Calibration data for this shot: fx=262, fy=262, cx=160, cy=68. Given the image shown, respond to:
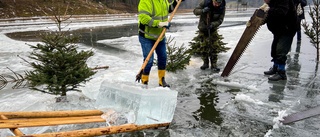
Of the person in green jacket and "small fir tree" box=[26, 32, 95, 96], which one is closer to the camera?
"small fir tree" box=[26, 32, 95, 96]

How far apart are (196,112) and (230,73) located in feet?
8.22

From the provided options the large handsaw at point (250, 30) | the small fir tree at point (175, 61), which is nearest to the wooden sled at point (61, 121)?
the small fir tree at point (175, 61)

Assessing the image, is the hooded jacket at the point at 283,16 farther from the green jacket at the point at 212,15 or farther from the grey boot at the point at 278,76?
the green jacket at the point at 212,15

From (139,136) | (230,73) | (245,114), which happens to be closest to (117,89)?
(139,136)

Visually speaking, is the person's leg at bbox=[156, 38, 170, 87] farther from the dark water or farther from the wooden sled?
the wooden sled

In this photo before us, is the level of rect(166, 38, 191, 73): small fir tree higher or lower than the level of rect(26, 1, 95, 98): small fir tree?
lower

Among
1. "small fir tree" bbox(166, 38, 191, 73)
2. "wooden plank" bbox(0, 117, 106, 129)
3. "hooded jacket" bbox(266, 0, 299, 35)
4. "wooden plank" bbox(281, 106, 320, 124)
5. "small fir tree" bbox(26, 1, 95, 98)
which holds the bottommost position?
"wooden plank" bbox(281, 106, 320, 124)

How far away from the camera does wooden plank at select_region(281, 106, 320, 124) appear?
359 centimetres

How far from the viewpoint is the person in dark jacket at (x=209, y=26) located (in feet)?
20.0

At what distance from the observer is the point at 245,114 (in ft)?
12.6

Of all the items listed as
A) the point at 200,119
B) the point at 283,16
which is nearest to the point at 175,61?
the point at 283,16

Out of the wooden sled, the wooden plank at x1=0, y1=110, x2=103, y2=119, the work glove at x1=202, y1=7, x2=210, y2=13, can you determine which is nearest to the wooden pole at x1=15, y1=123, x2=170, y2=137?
the wooden sled

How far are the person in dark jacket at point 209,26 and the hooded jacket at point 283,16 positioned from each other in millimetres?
1131

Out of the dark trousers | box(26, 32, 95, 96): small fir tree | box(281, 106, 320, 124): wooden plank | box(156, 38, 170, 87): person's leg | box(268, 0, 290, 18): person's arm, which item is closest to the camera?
box(281, 106, 320, 124): wooden plank
